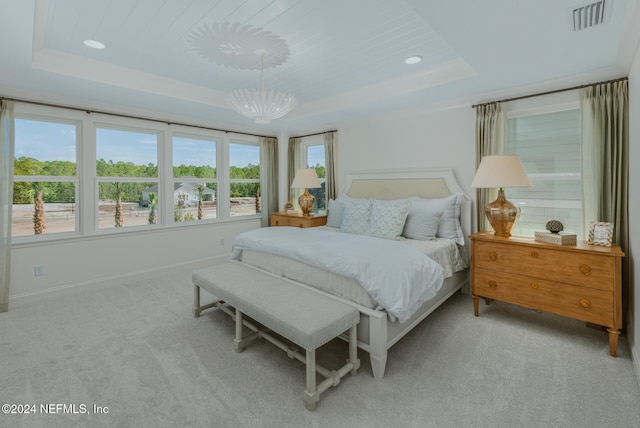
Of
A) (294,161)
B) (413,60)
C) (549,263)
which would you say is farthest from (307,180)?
(549,263)

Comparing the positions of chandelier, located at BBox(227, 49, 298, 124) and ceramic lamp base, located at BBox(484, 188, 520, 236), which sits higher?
chandelier, located at BBox(227, 49, 298, 124)

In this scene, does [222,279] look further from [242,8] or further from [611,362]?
[611,362]

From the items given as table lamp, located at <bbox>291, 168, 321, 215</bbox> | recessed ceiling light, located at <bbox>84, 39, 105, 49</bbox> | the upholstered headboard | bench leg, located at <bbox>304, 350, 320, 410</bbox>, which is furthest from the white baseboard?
bench leg, located at <bbox>304, 350, 320, 410</bbox>

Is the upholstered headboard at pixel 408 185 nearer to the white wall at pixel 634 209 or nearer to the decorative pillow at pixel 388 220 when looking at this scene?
the decorative pillow at pixel 388 220

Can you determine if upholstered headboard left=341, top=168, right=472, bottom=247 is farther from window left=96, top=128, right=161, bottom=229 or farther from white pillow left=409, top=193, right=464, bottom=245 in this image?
window left=96, top=128, right=161, bottom=229

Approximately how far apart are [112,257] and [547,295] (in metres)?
4.74

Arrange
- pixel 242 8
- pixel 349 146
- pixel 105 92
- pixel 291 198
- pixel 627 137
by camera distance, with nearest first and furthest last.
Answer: pixel 242 8 < pixel 627 137 < pixel 105 92 < pixel 349 146 < pixel 291 198

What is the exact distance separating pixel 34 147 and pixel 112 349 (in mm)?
2627

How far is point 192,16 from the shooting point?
212cm

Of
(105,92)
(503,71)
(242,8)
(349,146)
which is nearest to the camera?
(242,8)

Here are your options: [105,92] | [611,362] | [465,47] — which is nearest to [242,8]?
[465,47]

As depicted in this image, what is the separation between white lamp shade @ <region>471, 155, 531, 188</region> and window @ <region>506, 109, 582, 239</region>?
503mm

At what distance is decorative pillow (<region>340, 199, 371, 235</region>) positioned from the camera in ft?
11.7

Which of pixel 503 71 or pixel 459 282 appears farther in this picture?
pixel 459 282
